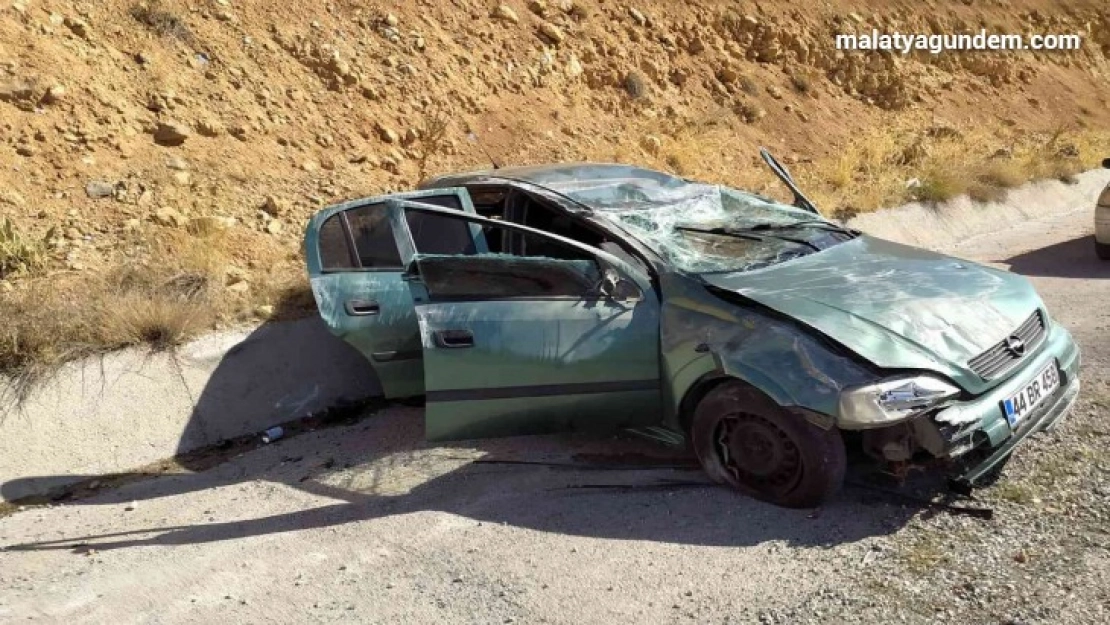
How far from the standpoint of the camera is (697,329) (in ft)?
14.6

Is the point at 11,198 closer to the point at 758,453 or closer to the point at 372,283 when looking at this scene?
the point at 372,283

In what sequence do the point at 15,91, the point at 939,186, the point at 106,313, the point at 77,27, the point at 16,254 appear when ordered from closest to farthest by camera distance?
1. the point at 106,313
2. the point at 16,254
3. the point at 15,91
4. the point at 77,27
5. the point at 939,186

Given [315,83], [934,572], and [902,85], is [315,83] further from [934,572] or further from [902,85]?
[902,85]

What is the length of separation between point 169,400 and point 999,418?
Result: 14.6ft

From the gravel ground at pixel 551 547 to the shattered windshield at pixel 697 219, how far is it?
1053 millimetres

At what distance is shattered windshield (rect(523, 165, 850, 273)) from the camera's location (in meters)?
4.96

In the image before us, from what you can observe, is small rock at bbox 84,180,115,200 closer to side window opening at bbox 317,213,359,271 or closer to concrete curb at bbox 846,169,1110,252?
side window opening at bbox 317,213,359,271

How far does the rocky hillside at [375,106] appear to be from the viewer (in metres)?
8.17

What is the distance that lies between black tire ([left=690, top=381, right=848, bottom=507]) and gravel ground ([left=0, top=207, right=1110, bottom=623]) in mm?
112

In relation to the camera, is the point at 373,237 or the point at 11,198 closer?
the point at 373,237

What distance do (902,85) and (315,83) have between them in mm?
11668

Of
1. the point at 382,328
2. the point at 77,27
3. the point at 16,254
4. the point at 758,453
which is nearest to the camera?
the point at 758,453

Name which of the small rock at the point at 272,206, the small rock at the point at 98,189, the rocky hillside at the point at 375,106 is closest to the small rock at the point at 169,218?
the rocky hillside at the point at 375,106

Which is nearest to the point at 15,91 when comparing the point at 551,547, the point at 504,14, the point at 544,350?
the point at 544,350
